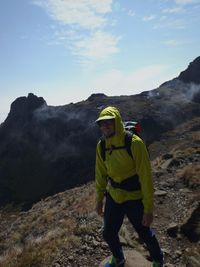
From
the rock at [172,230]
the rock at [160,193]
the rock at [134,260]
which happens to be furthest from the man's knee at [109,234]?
the rock at [160,193]

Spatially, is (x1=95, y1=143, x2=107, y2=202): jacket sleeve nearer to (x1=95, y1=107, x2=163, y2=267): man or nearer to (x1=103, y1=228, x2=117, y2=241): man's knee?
(x1=95, y1=107, x2=163, y2=267): man

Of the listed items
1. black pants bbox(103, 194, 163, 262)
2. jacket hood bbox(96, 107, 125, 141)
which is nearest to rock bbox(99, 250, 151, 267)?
black pants bbox(103, 194, 163, 262)

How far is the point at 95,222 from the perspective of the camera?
11641mm

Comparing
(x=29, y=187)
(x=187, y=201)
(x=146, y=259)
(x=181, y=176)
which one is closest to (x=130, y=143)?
(x=146, y=259)

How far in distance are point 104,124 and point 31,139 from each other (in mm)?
110472

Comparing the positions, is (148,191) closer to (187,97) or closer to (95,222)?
(95,222)

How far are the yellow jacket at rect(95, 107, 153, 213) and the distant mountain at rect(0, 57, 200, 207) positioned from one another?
7636 cm

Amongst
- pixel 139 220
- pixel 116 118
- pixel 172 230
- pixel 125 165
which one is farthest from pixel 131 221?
pixel 172 230

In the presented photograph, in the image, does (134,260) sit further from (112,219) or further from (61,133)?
(61,133)

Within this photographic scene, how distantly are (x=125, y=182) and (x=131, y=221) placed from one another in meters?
0.77

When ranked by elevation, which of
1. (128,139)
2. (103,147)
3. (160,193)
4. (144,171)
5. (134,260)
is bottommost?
(160,193)

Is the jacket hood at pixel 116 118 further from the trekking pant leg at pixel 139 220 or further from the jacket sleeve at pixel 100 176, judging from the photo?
the trekking pant leg at pixel 139 220

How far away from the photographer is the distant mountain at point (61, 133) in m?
90.9

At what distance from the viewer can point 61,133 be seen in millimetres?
111312
